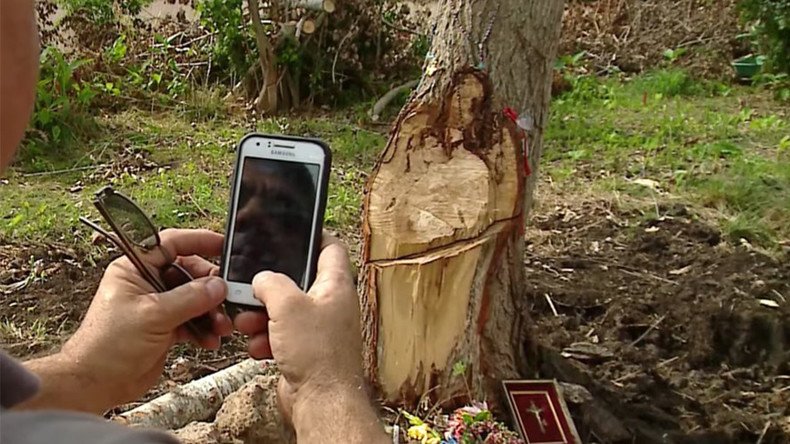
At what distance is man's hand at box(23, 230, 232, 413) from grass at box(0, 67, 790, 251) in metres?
3.11

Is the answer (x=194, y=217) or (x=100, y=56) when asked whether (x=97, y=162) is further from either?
(x=100, y=56)

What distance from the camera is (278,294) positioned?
5.92ft

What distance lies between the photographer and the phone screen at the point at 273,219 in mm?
1995

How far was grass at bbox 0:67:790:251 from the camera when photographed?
17.6 ft

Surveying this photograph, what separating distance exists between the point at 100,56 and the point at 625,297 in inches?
209

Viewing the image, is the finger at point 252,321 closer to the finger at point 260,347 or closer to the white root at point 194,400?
the finger at point 260,347

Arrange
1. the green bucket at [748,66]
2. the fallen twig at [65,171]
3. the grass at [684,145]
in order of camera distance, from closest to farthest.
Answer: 1. the grass at [684,145]
2. the fallen twig at [65,171]
3. the green bucket at [748,66]

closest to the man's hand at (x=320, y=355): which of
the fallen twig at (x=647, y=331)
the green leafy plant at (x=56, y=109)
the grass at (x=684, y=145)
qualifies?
the fallen twig at (x=647, y=331)

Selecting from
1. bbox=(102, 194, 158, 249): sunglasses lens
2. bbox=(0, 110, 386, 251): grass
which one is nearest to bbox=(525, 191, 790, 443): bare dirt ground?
bbox=(0, 110, 386, 251): grass

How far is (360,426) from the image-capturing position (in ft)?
5.59

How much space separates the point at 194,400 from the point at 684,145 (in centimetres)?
442

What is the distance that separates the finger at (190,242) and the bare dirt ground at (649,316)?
1.65m

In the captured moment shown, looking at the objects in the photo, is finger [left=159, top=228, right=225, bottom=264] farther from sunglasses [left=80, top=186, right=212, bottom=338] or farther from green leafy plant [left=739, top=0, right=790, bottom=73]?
green leafy plant [left=739, top=0, right=790, bottom=73]

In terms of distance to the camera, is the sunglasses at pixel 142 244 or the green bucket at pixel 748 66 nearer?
the sunglasses at pixel 142 244
